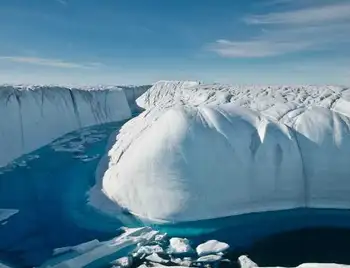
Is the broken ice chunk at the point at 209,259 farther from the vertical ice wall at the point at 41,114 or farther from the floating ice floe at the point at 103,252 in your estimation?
the vertical ice wall at the point at 41,114

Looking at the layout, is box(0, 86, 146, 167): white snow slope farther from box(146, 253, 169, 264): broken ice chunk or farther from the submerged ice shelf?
box(146, 253, 169, 264): broken ice chunk

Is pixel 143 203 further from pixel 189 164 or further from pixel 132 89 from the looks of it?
pixel 132 89

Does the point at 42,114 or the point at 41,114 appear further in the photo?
the point at 42,114

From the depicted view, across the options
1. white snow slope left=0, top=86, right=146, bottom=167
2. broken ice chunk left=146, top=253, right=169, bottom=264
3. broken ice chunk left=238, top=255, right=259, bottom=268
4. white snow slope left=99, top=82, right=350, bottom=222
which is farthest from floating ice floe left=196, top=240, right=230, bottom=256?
white snow slope left=0, top=86, right=146, bottom=167

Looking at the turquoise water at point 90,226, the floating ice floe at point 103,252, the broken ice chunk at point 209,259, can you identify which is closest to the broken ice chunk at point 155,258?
the floating ice floe at point 103,252

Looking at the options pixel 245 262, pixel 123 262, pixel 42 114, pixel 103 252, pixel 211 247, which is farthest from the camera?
pixel 42 114

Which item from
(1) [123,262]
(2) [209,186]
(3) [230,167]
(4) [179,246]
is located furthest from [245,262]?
(3) [230,167]

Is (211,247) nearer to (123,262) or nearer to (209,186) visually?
(123,262)
